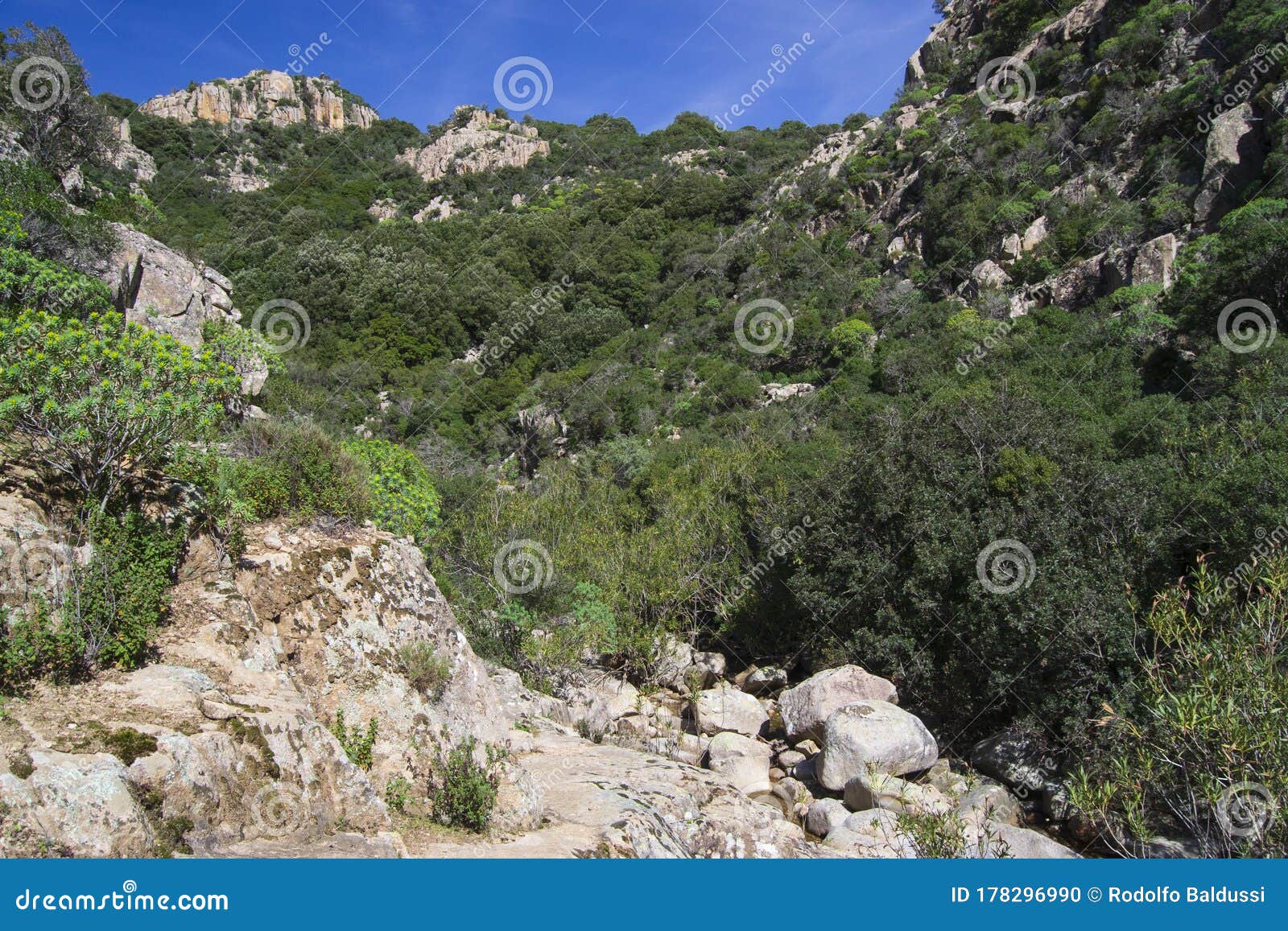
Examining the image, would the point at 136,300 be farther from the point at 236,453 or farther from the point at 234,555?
the point at 234,555

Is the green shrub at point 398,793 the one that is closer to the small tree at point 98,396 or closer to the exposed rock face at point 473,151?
the small tree at point 98,396

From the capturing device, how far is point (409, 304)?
4903cm

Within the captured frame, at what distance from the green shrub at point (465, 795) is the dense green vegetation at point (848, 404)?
0.04 m

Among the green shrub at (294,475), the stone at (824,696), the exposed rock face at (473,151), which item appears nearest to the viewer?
the green shrub at (294,475)

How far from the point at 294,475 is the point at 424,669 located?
2748 millimetres

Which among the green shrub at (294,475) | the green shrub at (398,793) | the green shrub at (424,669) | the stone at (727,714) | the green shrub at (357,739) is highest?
the green shrub at (294,475)

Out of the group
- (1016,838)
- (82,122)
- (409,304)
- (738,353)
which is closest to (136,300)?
(82,122)

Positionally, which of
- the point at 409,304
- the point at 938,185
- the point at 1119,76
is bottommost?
the point at 409,304

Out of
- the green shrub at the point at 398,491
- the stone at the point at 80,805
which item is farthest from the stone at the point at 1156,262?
the stone at the point at 80,805

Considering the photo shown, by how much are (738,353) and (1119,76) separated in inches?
918

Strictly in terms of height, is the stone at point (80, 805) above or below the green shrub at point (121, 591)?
below

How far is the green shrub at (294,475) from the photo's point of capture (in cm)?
742

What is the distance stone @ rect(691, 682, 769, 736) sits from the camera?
15.4 meters

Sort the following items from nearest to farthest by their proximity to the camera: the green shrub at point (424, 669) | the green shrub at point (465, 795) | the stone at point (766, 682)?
the green shrub at point (465, 795), the green shrub at point (424, 669), the stone at point (766, 682)
